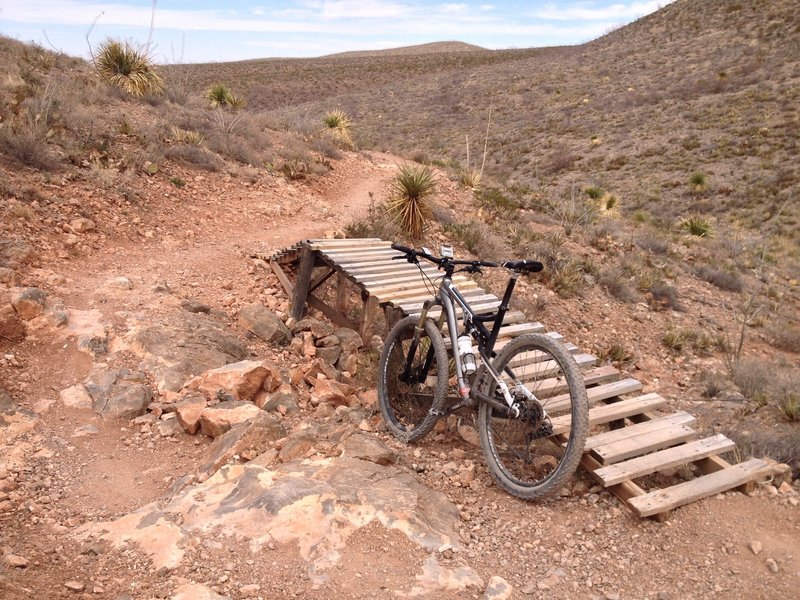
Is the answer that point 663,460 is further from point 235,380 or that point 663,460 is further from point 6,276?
point 6,276

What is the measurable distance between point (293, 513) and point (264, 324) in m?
3.28

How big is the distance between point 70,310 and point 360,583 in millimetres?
4051

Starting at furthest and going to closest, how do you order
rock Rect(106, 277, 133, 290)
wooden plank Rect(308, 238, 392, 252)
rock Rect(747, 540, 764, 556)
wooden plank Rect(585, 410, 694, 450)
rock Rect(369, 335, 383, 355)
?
1. wooden plank Rect(308, 238, 392, 252)
2. rock Rect(369, 335, 383, 355)
3. rock Rect(106, 277, 133, 290)
4. wooden plank Rect(585, 410, 694, 450)
5. rock Rect(747, 540, 764, 556)

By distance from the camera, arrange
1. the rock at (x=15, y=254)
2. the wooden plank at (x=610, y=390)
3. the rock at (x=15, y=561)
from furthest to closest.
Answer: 1. the rock at (x=15, y=254)
2. the wooden plank at (x=610, y=390)
3. the rock at (x=15, y=561)

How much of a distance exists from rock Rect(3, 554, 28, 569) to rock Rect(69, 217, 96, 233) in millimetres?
5182

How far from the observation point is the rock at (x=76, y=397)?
4355 millimetres

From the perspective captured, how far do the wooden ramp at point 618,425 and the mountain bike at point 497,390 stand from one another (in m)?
0.32

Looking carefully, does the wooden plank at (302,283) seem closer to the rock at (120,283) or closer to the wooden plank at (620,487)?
the rock at (120,283)

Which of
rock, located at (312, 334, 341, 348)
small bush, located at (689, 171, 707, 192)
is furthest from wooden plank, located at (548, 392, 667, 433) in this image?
small bush, located at (689, 171, 707, 192)

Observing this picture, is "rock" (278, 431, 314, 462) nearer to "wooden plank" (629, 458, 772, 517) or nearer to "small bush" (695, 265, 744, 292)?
"wooden plank" (629, 458, 772, 517)

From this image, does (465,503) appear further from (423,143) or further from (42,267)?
(423,143)

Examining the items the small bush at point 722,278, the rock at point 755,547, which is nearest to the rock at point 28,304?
the rock at point 755,547

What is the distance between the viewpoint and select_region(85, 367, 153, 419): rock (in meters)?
4.35

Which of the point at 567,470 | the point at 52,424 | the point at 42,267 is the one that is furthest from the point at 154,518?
the point at 42,267
